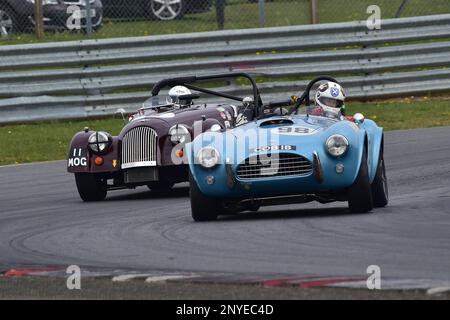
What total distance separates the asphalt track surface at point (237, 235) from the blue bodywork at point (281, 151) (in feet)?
0.84

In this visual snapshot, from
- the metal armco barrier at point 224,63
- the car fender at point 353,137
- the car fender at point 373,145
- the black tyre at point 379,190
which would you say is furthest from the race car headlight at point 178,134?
the metal armco barrier at point 224,63

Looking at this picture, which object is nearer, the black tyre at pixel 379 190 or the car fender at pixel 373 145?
the car fender at pixel 373 145

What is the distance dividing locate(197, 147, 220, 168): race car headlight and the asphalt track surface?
459 millimetres

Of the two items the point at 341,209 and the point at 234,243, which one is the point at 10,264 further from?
the point at 341,209

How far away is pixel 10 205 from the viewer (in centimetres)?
1195

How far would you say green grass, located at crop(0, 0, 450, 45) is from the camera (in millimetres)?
19547

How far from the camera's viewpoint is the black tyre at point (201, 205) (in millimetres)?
9898

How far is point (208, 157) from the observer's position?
9812 mm

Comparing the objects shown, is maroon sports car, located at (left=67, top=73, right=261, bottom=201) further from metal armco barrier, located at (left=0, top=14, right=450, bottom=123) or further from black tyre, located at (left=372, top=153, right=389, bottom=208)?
metal armco barrier, located at (left=0, top=14, right=450, bottom=123)

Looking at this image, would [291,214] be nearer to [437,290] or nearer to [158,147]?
[158,147]

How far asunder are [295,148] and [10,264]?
95.7 inches

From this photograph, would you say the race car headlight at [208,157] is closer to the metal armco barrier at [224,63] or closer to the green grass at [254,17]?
the metal armco barrier at [224,63]

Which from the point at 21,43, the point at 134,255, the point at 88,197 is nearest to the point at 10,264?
the point at 134,255

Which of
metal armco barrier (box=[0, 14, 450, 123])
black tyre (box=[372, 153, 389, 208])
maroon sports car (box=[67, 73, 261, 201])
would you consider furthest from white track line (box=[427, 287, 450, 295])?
metal armco barrier (box=[0, 14, 450, 123])
